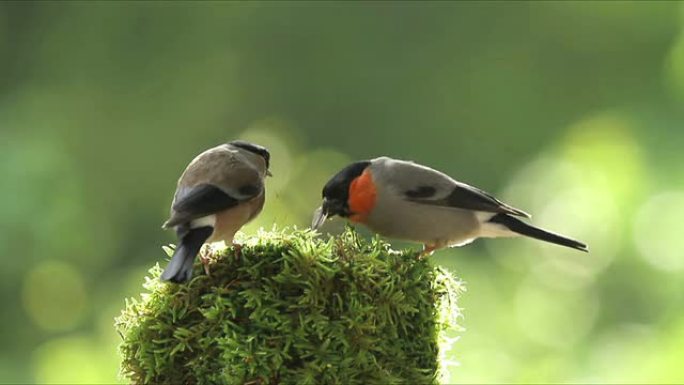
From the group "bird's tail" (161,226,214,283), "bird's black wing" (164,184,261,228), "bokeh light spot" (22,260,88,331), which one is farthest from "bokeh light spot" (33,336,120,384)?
"bird's tail" (161,226,214,283)

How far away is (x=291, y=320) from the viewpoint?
1379mm

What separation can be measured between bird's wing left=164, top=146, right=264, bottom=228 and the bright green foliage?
11 cm

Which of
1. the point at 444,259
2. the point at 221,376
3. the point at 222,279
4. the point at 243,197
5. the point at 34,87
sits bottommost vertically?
the point at 221,376

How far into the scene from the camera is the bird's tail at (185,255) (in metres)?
1.39

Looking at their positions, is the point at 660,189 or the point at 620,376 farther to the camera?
the point at 660,189

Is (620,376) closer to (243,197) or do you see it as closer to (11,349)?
(243,197)

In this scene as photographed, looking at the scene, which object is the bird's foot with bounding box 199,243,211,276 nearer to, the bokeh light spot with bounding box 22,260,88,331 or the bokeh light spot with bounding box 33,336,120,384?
the bokeh light spot with bounding box 33,336,120,384

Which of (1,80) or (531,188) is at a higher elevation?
(1,80)

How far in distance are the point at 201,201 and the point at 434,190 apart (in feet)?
1.97

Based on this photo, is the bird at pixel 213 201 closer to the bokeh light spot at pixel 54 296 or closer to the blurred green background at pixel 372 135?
the blurred green background at pixel 372 135

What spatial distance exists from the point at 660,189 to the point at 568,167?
1.66 feet

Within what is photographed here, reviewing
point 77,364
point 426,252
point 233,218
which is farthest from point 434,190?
point 77,364

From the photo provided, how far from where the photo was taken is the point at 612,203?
3484 mm

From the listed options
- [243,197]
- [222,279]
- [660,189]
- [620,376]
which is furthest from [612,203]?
[222,279]
